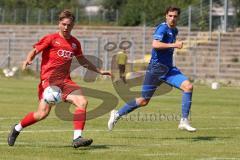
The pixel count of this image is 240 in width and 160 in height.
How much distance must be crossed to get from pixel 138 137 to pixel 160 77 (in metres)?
1.48

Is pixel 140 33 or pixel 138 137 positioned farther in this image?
pixel 140 33

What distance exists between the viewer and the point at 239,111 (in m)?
21.6

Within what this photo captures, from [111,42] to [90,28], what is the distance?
8.03m

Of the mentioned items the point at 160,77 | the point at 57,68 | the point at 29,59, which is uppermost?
the point at 29,59

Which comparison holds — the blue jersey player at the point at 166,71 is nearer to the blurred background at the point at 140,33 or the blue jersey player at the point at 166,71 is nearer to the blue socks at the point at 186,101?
the blue socks at the point at 186,101

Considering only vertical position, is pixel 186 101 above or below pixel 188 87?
below

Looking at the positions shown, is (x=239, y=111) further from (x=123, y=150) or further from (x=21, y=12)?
(x=21, y=12)

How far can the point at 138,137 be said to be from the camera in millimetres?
13914

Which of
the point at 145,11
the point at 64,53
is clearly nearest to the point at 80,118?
the point at 64,53

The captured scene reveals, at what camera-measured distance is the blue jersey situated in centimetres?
1438

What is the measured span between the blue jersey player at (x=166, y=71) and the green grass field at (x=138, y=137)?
17.5 inches

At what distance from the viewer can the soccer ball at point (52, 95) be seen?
12.1 metres

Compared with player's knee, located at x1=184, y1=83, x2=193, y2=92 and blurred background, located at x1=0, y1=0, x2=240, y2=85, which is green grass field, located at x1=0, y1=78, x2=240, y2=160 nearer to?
player's knee, located at x1=184, y1=83, x2=193, y2=92

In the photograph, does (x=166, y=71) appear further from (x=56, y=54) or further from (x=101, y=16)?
(x=101, y=16)
